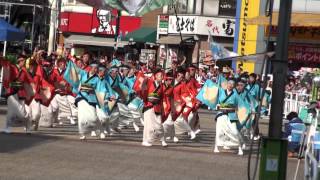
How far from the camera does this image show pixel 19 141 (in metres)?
13.6

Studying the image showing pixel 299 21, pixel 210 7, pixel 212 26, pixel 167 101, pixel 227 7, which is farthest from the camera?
pixel 227 7

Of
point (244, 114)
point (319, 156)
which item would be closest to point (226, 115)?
point (244, 114)

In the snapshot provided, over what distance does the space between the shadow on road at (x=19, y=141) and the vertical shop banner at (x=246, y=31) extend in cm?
1863

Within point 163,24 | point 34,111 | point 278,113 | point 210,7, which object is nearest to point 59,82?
point 34,111

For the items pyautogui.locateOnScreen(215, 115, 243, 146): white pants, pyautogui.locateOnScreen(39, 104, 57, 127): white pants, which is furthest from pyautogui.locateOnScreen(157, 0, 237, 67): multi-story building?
pyautogui.locateOnScreen(215, 115, 243, 146): white pants

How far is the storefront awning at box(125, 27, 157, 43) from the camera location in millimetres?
41312

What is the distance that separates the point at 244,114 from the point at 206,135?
3471 mm

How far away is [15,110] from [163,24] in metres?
26.2

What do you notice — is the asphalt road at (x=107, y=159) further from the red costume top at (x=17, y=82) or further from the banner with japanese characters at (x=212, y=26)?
the banner with japanese characters at (x=212, y=26)

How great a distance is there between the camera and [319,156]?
7.48 metres

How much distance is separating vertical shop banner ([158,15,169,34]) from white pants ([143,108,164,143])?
25549mm

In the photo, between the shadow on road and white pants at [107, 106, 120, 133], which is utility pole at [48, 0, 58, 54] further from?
the shadow on road

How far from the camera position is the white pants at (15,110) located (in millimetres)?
14680

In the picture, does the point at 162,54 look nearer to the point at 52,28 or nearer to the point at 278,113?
the point at 52,28
